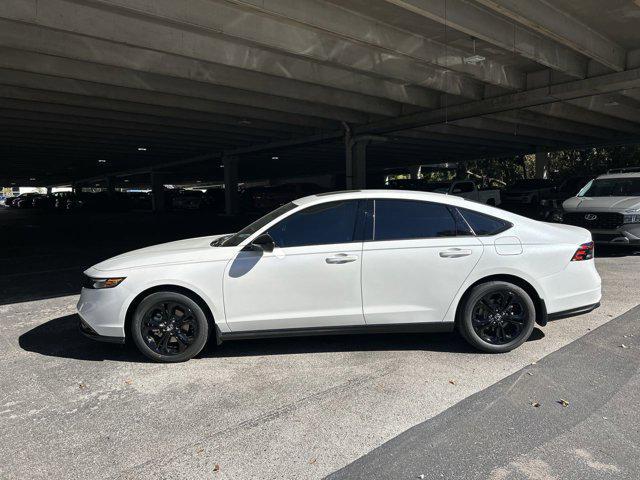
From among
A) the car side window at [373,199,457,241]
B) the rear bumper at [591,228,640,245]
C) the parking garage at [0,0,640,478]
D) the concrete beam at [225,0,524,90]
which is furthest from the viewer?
the rear bumper at [591,228,640,245]

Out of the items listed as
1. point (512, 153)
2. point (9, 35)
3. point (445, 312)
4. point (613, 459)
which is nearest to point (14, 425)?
point (445, 312)

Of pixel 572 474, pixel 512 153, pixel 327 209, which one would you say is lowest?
pixel 572 474

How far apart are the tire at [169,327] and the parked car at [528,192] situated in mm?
22378

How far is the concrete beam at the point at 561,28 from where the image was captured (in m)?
7.84

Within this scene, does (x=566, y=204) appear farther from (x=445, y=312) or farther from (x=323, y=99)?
(x=445, y=312)

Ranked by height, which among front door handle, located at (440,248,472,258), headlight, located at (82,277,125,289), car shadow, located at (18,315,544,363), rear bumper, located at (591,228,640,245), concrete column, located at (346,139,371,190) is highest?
concrete column, located at (346,139,371,190)

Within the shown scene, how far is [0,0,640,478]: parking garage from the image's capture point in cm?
331

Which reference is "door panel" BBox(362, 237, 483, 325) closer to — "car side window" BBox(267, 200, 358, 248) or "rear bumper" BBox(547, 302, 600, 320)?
"car side window" BBox(267, 200, 358, 248)

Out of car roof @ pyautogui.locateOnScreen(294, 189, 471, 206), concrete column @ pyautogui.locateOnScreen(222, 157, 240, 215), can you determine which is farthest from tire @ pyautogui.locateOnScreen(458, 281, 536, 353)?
concrete column @ pyautogui.locateOnScreen(222, 157, 240, 215)

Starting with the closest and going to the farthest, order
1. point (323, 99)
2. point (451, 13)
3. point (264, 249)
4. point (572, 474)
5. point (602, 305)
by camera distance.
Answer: point (572, 474)
point (264, 249)
point (602, 305)
point (451, 13)
point (323, 99)

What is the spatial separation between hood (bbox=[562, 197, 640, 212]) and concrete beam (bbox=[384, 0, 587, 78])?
321cm

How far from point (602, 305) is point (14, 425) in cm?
650

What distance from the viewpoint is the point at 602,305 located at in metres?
6.20

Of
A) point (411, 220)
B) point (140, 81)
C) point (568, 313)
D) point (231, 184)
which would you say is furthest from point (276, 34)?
point (231, 184)
